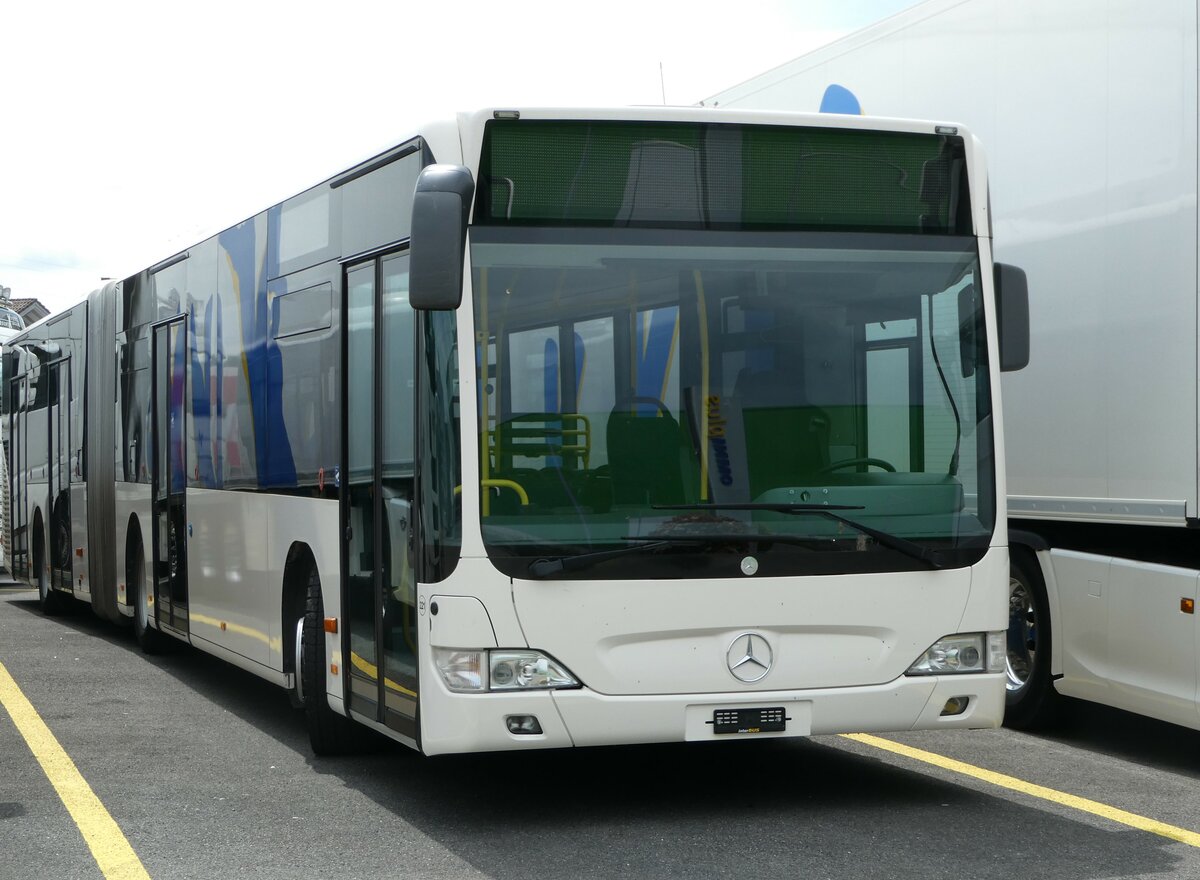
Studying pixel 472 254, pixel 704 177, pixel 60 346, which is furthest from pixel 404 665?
pixel 60 346

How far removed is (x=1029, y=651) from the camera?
948 cm

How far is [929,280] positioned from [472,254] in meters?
1.90

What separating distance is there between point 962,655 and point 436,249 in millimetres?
2673

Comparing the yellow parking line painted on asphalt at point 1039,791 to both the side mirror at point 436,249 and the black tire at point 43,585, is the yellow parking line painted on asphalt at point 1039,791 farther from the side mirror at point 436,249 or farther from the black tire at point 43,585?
the black tire at point 43,585

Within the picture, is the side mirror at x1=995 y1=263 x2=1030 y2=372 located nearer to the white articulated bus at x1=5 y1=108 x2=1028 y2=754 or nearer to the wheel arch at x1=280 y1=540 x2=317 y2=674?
the white articulated bus at x1=5 y1=108 x2=1028 y2=754

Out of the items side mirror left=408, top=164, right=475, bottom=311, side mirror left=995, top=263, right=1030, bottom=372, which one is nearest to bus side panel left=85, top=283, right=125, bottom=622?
side mirror left=408, top=164, right=475, bottom=311

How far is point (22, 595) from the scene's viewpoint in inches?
867

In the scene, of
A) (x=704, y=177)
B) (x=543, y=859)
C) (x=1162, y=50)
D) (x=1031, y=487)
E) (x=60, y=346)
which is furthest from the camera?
(x=60, y=346)

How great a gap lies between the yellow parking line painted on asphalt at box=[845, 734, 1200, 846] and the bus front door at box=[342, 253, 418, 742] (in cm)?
274

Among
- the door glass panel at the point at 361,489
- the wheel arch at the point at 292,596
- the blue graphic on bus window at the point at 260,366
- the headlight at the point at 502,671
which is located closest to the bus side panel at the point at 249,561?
the wheel arch at the point at 292,596

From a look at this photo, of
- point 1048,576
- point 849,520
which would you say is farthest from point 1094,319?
point 849,520

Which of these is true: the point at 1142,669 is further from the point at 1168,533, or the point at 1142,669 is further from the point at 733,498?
the point at 733,498

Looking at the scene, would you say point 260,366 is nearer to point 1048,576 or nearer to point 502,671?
point 502,671

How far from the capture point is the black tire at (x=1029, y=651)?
365 inches
